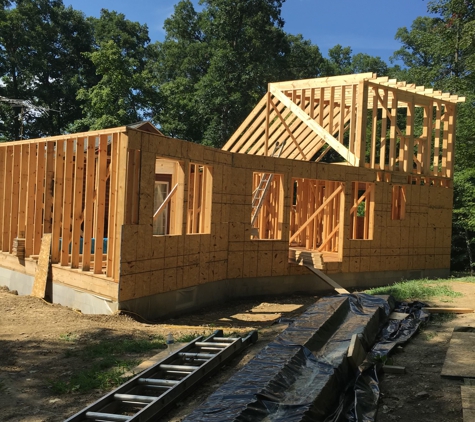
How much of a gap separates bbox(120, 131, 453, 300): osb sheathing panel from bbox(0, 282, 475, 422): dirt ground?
0.94 metres

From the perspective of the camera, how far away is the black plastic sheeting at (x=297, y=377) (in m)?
3.91

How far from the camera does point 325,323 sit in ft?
20.2

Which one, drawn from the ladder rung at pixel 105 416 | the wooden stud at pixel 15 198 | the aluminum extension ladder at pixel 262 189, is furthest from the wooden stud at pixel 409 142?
the ladder rung at pixel 105 416

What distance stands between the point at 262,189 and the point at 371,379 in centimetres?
988

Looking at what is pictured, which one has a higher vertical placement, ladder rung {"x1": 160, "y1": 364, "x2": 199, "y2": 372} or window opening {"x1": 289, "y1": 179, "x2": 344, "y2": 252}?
window opening {"x1": 289, "y1": 179, "x2": 344, "y2": 252}

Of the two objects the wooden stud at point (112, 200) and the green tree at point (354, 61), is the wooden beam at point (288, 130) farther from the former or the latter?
the green tree at point (354, 61)

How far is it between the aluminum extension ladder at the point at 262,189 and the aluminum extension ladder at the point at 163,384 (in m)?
6.80

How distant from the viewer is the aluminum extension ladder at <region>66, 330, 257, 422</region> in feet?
14.3

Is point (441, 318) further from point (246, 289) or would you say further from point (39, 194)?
point (39, 194)

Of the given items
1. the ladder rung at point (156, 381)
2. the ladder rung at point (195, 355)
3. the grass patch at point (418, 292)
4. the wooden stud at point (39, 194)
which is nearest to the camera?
the ladder rung at point (156, 381)

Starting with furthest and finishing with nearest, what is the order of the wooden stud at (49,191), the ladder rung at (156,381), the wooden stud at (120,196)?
→ the wooden stud at (49,191), the wooden stud at (120,196), the ladder rung at (156,381)

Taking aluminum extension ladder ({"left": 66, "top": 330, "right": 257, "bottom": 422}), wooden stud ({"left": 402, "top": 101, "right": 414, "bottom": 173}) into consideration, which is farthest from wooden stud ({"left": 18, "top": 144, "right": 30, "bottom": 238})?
wooden stud ({"left": 402, "top": 101, "right": 414, "bottom": 173})

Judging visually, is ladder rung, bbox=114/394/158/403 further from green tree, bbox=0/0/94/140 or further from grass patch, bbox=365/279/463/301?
green tree, bbox=0/0/94/140

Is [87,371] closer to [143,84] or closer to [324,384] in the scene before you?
[324,384]
